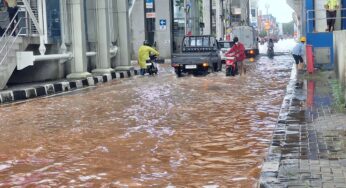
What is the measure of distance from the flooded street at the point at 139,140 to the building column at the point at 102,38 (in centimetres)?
940

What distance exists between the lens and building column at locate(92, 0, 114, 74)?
24.7m

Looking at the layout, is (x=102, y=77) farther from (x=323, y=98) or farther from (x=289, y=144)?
(x=289, y=144)

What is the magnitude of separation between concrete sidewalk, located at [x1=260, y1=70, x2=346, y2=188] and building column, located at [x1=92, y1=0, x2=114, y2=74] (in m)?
13.7

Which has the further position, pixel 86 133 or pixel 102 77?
Result: pixel 102 77

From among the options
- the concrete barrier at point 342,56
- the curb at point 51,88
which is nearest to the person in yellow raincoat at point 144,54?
the curb at point 51,88

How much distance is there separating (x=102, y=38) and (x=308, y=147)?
18.4m

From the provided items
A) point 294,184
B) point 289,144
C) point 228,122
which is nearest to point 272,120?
point 228,122

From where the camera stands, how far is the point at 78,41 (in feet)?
71.7

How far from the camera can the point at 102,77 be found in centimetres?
2314

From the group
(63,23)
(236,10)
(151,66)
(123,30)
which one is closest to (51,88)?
(63,23)

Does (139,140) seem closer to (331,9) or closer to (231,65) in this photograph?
(331,9)

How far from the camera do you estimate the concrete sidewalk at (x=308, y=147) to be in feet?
18.8

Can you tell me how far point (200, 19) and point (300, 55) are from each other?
37.7 meters

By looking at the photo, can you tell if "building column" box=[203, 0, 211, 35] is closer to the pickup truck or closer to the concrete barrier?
the pickup truck
